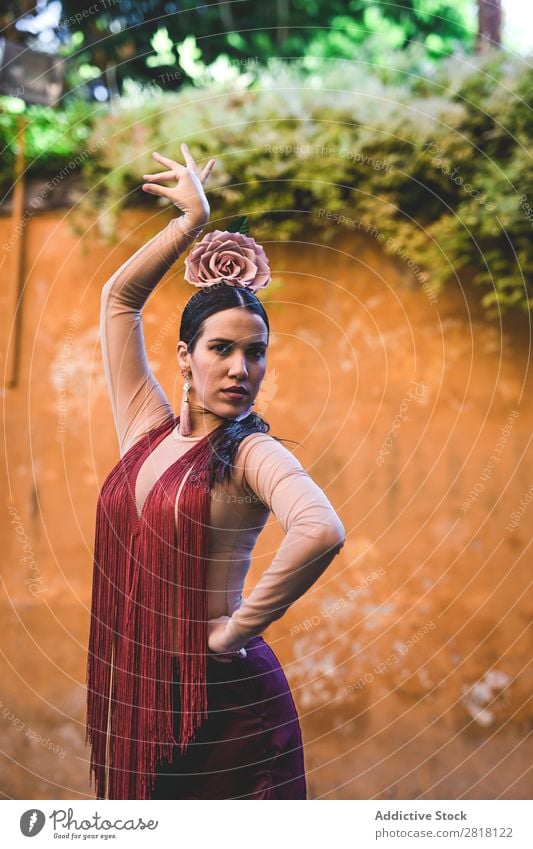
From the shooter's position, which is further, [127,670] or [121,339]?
[121,339]

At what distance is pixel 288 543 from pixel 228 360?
30cm

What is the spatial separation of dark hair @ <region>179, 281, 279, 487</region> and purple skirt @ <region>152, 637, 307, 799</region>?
0.29 m

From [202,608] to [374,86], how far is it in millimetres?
2283

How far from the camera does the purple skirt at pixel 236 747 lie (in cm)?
123

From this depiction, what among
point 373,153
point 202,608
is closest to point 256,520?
point 202,608

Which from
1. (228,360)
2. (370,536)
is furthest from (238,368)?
(370,536)

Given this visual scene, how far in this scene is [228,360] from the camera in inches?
49.5

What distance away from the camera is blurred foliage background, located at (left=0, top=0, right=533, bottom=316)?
2.80m

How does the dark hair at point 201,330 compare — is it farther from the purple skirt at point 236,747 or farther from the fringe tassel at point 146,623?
the purple skirt at point 236,747

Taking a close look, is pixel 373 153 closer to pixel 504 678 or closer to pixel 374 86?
pixel 374 86

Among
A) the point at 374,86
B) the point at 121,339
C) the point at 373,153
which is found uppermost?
the point at 374,86

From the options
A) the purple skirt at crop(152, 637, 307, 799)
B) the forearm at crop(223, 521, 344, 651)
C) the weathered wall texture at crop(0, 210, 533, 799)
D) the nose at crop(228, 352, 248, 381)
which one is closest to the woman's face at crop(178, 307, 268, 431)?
the nose at crop(228, 352, 248, 381)

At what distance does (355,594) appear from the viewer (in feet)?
9.49

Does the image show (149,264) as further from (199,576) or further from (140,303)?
(199,576)
